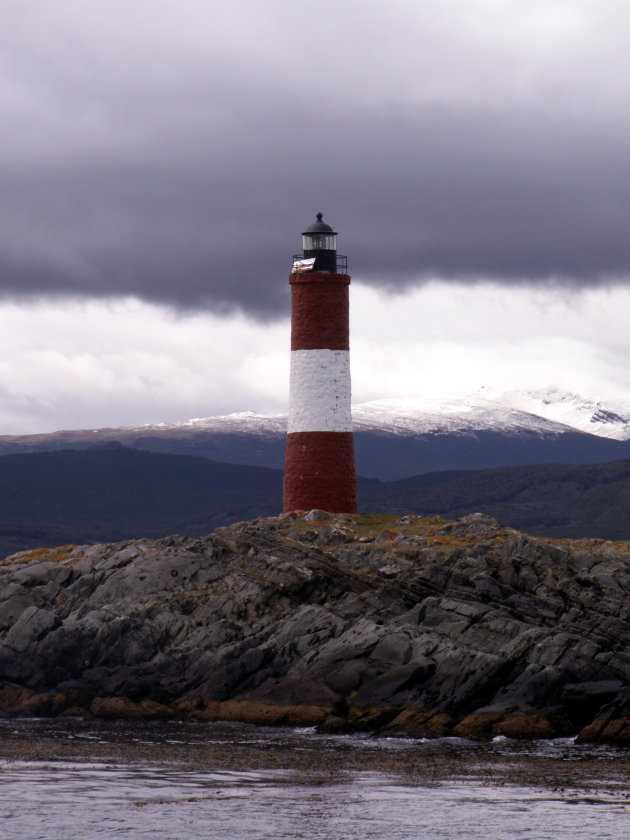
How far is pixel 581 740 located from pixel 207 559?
20777mm

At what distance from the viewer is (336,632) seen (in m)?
58.6

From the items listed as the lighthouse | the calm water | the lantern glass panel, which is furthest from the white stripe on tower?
the calm water

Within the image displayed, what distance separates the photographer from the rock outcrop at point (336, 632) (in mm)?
54125

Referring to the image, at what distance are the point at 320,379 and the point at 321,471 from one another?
179 inches

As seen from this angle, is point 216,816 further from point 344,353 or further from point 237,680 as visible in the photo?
point 344,353

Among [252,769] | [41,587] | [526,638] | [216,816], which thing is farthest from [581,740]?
[41,587]

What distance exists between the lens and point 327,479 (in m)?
74.3

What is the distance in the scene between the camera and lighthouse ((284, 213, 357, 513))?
2867 inches

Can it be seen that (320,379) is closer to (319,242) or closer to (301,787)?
(319,242)

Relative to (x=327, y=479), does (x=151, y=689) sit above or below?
below

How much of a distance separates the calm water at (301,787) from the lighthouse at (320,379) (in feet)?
73.5

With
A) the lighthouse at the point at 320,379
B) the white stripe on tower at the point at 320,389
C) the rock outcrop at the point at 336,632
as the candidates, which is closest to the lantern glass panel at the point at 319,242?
the lighthouse at the point at 320,379

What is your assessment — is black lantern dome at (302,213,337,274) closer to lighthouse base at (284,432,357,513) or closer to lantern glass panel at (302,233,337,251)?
lantern glass panel at (302,233,337,251)

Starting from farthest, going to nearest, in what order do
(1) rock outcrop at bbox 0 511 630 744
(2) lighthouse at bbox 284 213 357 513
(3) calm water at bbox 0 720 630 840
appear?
(2) lighthouse at bbox 284 213 357 513 < (1) rock outcrop at bbox 0 511 630 744 < (3) calm water at bbox 0 720 630 840
